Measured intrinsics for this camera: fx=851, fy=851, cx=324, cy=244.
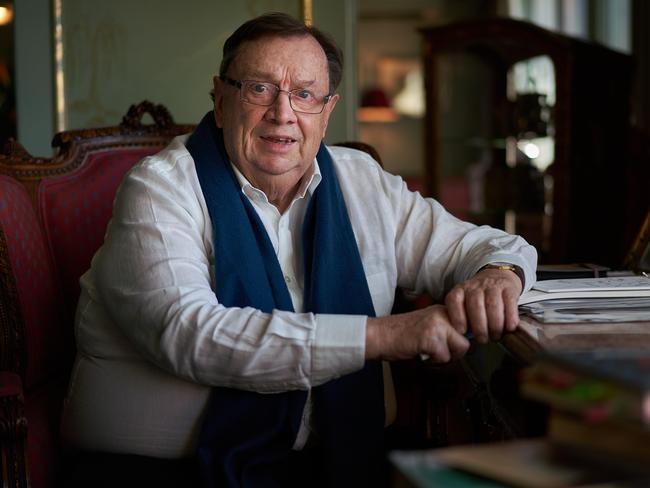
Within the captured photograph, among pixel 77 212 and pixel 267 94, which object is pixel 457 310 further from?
pixel 77 212

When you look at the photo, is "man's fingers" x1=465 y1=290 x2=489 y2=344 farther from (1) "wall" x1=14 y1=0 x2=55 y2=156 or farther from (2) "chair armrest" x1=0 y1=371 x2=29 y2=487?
(1) "wall" x1=14 y1=0 x2=55 y2=156

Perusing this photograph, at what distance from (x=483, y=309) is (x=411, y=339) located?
0.46ft

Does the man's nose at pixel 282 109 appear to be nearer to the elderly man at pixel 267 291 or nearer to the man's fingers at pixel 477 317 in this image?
the elderly man at pixel 267 291

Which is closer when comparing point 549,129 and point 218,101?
point 218,101

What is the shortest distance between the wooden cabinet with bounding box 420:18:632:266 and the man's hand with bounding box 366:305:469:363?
253 cm

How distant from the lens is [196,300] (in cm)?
141

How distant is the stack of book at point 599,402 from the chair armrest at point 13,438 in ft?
2.83

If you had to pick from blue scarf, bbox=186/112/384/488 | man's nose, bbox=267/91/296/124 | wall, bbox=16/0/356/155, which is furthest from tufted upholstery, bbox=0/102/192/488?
wall, bbox=16/0/356/155

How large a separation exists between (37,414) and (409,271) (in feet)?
2.72

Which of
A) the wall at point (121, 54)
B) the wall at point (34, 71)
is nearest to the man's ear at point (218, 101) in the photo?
the wall at point (121, 54)

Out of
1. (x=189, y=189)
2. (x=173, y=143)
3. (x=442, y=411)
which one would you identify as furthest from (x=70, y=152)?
(x=442, y=411)

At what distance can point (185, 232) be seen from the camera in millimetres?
1573

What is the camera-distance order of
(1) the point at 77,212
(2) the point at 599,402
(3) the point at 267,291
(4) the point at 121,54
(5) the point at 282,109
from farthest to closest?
1. (4) the point at 121,54
2. (1) the point at 77,212
3. (5) the point at 282,109
4. (3) the point at 267,291
5. (2) the point at 599,402

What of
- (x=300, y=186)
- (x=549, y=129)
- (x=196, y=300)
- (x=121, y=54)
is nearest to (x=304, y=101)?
(x=300, y=186)
